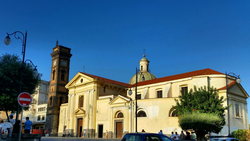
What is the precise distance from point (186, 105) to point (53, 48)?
36.6m

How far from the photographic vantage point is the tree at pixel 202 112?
2483 cm

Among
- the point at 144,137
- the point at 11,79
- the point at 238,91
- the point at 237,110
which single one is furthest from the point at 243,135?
the point at 11,79

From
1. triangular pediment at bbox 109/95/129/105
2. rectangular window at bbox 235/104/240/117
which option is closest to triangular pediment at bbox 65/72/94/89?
triangular pediment at bbox 109/95/129/105

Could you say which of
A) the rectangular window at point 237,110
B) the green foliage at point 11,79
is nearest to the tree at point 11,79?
the green foliage at point 11,79

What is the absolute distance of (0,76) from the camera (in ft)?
73.9

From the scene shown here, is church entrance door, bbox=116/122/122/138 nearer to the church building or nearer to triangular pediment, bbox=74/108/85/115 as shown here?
the church building

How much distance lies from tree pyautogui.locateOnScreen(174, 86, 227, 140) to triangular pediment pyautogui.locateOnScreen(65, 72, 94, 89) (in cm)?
2046

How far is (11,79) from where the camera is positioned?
23219 millimetres

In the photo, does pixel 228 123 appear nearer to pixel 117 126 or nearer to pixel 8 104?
pixel 117 126

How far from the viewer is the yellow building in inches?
1244

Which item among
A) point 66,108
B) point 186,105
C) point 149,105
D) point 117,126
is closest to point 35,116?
point 66,108

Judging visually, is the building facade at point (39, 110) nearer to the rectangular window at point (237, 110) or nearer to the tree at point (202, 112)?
the tree at point (202, 112)

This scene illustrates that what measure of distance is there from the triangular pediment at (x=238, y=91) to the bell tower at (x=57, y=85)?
114 feet

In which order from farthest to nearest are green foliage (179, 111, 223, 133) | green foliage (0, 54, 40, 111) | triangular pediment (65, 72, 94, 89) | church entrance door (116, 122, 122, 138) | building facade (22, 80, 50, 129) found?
building facade (22, 80, 50, 129) → triangular pediment (65, 72, 94, 89) → church entrance door (116, 122, 122, 138) → green foliage (179, 111, 223, 133) → green foliage (0, 54, 40, 111)
